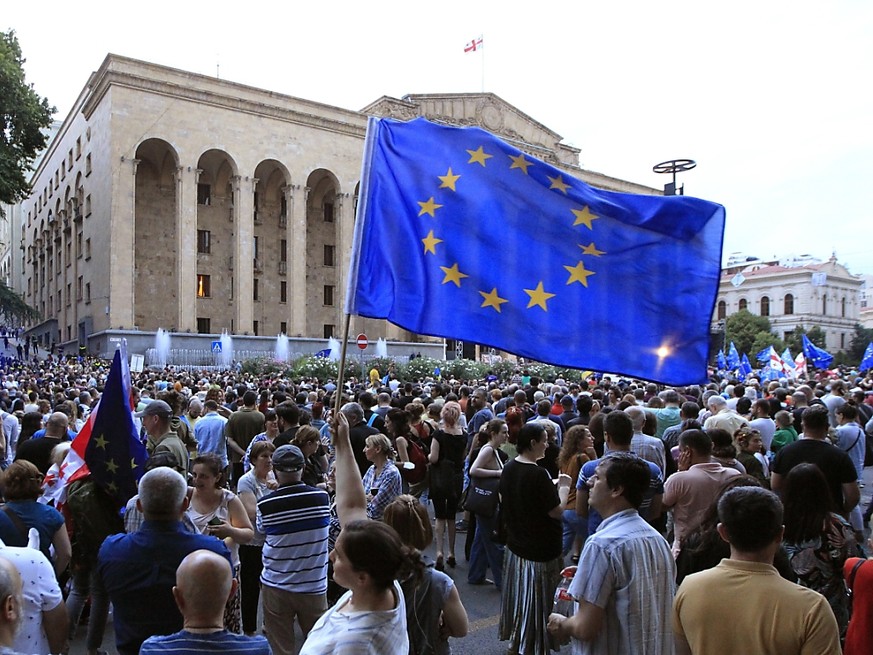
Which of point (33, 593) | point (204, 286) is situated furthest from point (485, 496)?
point (204, 286)

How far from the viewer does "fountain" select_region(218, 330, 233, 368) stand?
123 feet

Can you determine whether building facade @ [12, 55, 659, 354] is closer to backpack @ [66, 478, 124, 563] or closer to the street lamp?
the street lamp

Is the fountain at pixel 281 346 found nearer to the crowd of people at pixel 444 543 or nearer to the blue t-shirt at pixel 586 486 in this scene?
the crowd of people at pixel 444 543

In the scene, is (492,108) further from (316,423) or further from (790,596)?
(790,596)

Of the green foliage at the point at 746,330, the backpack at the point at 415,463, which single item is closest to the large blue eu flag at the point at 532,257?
the backpack at the point at 415,463

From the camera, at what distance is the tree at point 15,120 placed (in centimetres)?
2989

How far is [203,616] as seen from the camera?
97.1 inches

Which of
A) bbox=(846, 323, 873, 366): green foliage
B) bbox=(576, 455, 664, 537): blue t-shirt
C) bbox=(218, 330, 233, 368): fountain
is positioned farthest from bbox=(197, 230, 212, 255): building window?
bbox=(846, 323, 873, 366): green foliage

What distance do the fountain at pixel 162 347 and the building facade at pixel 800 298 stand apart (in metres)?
70.0

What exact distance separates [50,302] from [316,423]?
56.3 m

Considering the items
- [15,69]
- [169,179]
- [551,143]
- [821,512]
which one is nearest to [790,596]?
[821,512]

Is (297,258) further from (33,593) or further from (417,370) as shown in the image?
(33,593)

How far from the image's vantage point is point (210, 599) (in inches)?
97.2

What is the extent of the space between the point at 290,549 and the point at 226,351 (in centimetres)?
3610
